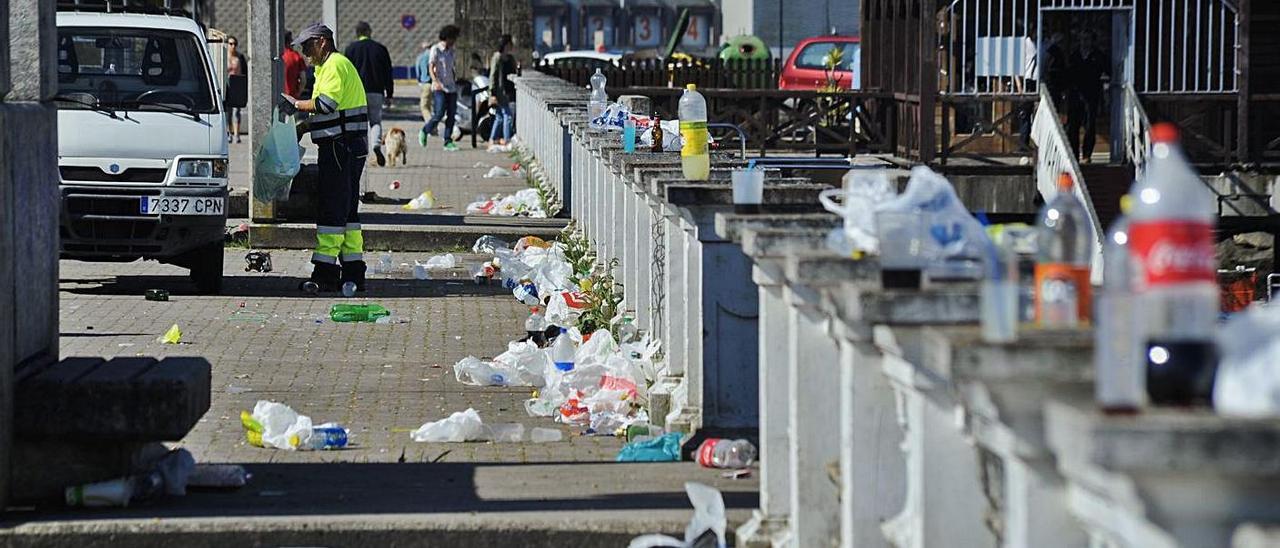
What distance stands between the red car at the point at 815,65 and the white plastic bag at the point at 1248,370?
98.5 ft

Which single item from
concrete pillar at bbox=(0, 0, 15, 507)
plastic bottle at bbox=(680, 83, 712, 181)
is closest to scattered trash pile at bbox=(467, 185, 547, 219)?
plastic bottle at bbox=(680, 83, 712, 181)

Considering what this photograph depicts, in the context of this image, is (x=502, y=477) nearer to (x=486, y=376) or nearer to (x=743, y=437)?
(x=743, y=437)

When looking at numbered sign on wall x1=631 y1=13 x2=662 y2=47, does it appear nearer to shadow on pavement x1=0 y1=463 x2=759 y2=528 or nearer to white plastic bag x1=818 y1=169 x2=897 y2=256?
shadow on pavement x1=0 y1=463 x2=759 y2=528

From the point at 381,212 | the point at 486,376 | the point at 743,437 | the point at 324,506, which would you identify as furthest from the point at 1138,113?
the point at 324,506

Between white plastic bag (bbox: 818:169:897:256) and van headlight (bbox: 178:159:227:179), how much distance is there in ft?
31.2

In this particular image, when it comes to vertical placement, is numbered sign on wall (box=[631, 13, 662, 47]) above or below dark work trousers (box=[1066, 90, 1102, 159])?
above

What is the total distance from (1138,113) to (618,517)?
20.1 m

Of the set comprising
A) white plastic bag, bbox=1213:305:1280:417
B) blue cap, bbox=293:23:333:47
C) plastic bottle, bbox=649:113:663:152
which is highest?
blue cap, bbox=293:23:333:47

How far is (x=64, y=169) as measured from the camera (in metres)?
14.7

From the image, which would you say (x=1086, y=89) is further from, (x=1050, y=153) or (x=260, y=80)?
(x=260, y=80)

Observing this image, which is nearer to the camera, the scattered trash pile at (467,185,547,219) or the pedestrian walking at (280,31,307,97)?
the scattered trash pile at (467,185,547,219)

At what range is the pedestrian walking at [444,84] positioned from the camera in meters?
33.1

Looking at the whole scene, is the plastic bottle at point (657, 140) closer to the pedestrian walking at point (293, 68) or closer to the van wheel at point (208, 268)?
the van wheel at point (208, 268)

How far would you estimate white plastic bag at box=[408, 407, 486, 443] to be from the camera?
9.06m
